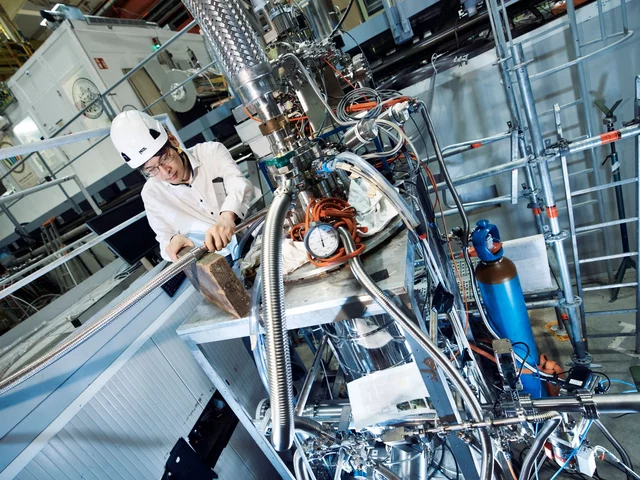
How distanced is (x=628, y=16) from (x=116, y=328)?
135 inches

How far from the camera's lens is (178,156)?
1.63 m

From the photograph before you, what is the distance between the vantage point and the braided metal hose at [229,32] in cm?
96

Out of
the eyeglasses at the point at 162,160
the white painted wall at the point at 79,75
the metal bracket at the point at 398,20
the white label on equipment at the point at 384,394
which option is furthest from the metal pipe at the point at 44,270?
the white painted wall at the point at 79,75

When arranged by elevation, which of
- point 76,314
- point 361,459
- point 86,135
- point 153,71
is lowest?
point 361,459

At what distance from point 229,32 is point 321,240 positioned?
76 cm

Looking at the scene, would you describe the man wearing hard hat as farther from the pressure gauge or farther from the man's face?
the pressure gauge

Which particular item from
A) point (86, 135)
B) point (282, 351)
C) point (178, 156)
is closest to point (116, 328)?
point (282, 351)

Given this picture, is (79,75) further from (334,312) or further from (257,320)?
(334,312)

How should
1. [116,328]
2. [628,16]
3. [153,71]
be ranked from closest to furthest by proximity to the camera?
[116,328] < [628,16] < [153,71]

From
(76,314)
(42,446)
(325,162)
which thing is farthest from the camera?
(76,314)

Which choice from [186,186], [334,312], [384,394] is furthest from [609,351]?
[186,186]

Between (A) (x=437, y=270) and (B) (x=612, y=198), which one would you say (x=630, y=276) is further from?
(A) (x=437, y=270)

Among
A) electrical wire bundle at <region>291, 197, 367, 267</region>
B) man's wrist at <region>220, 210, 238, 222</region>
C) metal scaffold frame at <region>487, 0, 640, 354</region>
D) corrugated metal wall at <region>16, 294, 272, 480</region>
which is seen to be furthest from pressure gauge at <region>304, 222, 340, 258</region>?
metal scaffold frame at <region>487, 0, 640, 354</region>

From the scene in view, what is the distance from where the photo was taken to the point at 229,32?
983 millimetres
